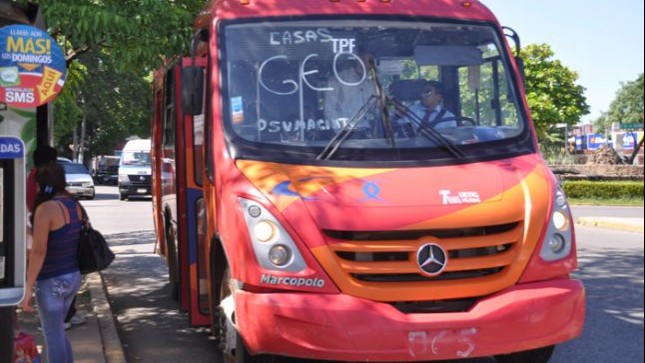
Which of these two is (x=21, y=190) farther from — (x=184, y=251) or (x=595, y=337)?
(x=595, y=337)

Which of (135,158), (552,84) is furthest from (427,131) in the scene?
(552,84)

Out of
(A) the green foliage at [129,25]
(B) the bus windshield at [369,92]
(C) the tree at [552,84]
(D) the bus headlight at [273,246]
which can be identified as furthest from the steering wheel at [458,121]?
(C) the tree at [552,84]

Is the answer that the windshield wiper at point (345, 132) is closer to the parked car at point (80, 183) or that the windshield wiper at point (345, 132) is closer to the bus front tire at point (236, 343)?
the bus front tire at point (236, 343)

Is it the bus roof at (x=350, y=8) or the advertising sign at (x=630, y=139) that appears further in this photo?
the advertising sign at (x=630, y=139)

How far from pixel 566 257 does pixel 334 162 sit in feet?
5.05

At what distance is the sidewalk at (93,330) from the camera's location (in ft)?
20.6

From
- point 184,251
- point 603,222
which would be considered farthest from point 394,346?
point 603,222

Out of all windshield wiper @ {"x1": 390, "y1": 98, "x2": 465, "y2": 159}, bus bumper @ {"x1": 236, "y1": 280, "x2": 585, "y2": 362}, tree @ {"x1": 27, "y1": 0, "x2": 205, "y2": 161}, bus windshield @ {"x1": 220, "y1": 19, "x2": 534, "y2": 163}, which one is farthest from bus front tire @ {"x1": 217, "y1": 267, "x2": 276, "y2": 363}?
tree @ {"x1": 27, "y1": 0, "x2": 205, "y2": 161}

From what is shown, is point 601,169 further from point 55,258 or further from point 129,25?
point 55,258

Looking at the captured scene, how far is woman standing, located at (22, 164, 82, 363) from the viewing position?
16.5 ft

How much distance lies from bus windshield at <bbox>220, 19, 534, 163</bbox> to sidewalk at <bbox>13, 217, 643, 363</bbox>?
1.82 meters

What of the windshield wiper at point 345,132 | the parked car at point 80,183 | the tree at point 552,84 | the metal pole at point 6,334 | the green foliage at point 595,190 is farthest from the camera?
the tree at point 552,84

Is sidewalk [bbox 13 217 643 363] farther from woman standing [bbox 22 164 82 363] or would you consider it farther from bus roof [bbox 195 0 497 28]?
bus roof [bbox 195 0 497 28]

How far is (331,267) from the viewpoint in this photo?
183 inches
